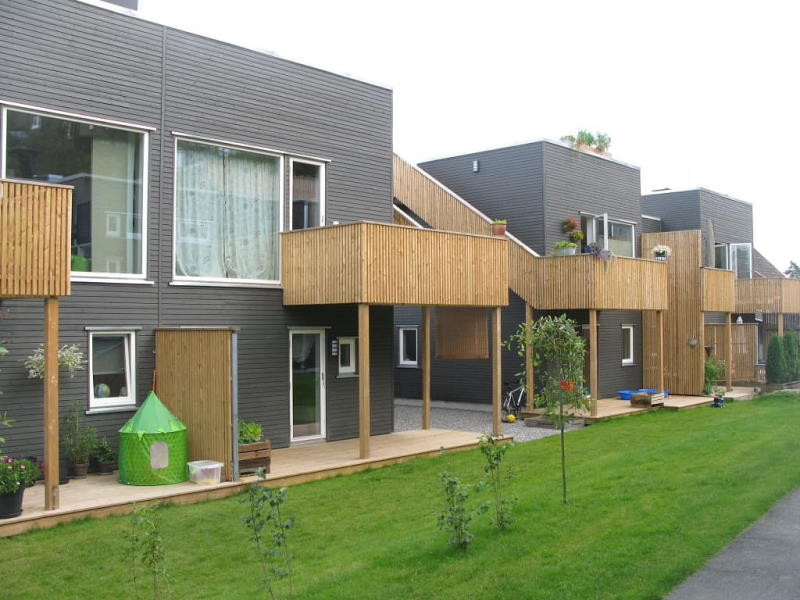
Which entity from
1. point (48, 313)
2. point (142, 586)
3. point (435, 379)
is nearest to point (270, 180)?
point (48, 313)

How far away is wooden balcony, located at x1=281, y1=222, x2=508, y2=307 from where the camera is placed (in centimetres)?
1262

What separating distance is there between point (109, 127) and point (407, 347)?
13477 mm

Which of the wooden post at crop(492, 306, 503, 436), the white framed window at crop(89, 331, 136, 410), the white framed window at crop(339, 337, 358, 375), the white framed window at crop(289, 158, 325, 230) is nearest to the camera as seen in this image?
the white framed window at crop(89, 331, 136, 410)

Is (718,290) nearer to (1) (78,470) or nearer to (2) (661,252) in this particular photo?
(2) (661,252)

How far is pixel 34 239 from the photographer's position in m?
9.15

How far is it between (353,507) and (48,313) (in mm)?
4241

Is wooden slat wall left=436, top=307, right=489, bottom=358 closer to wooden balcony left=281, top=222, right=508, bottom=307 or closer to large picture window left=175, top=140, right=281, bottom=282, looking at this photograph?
wooden balcony left=281, top=222, right=508, bottom=307

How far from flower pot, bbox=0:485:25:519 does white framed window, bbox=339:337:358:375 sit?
672cm

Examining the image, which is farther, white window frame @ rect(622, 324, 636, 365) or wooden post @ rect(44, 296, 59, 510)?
white window frame @ rect(622, 324, 636, 365)

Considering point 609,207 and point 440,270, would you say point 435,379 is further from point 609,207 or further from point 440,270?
point 440,270

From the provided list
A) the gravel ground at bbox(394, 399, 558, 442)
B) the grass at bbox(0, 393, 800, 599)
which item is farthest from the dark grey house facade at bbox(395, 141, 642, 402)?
the grass at bbox(0, 393, 800, 599)

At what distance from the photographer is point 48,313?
9336 millimetres

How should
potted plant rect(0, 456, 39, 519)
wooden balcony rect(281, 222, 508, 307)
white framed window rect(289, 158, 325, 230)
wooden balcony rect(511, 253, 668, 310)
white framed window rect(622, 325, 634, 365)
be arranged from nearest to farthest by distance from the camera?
potted plant rect(0, 456, 39, 519), wooden balcony rect(281, 222, 508, 307), white framed window rect(289, 158, 325, 230), wooden balcony rect(511, 253, 668, 310), white framed window rect(622, 325, 634, 365)

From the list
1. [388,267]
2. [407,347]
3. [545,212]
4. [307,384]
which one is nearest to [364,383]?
[388,267]
